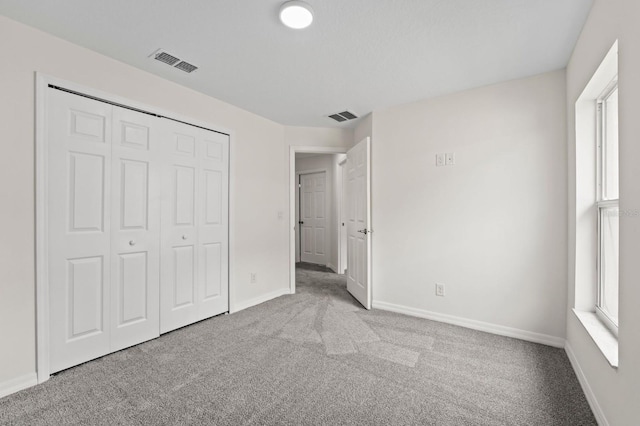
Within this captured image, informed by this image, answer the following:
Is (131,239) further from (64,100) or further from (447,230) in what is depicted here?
(447,230)

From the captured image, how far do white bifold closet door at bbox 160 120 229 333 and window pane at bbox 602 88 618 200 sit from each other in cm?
326

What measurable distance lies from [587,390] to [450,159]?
2.04 meters

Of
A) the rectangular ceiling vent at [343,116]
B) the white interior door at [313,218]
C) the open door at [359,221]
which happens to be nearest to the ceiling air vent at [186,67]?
the rectangular ceiling vent at [343,116]

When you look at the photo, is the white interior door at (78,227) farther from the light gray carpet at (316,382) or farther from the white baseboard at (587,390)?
the white baseboard at (587,390)

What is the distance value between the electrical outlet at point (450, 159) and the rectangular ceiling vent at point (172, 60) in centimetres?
248

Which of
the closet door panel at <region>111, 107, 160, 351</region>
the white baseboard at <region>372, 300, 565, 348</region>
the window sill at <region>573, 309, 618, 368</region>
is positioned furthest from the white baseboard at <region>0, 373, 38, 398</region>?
the window sill at <region>573, 309, 618, 368</region>

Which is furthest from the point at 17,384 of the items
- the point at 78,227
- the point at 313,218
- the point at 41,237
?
the point at 313,218

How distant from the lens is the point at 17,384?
1883mm

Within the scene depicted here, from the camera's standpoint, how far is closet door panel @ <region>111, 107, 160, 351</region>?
94.6 inches

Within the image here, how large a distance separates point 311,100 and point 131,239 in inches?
85.9

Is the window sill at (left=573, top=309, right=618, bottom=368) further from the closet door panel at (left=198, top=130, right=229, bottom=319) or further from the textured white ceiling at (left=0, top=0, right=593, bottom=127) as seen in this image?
the closet door panel at (left=198, top=130, right=229, bottom=319)

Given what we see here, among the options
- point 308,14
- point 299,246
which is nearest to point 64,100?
point 308,14

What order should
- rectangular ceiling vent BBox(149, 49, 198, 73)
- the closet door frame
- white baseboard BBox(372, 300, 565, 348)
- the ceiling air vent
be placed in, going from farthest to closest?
white baseboard BBox(372, 300, 565, 348), the ceiling air vent, rectangular ceiling vent BBox(149, 49, 198, 73), the closet door frame

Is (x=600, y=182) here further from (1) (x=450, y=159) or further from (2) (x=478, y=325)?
(2) (x=478, y=325)
